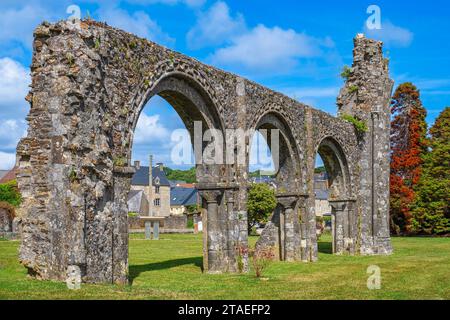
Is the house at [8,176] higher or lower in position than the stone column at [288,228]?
higher

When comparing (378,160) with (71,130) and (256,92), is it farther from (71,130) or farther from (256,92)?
(71,130)

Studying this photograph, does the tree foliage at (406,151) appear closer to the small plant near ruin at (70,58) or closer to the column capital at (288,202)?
the column capital at (288,202)

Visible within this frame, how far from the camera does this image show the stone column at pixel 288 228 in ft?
62.5

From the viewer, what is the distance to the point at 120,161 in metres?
11.1

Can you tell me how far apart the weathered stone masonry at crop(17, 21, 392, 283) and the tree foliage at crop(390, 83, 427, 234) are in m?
19.7

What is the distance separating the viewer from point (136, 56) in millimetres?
11820

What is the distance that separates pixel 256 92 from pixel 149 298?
929 cm

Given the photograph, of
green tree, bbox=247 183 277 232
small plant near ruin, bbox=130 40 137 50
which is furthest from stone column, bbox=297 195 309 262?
green tree, bbox=247 183 277 232

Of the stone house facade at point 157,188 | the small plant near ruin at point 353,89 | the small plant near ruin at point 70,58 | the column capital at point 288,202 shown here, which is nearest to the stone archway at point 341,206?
the small plant near ruin at point 353,89

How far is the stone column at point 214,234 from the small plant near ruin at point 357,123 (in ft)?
34.3

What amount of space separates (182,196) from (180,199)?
0.74m

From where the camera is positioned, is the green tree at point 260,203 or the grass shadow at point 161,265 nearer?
the grass shadow at point 161,265

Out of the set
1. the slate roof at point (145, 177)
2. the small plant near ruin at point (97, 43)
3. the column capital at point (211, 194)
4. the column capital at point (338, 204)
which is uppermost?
the slate roof at point (145, 177)

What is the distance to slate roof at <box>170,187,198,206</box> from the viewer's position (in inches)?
2832
